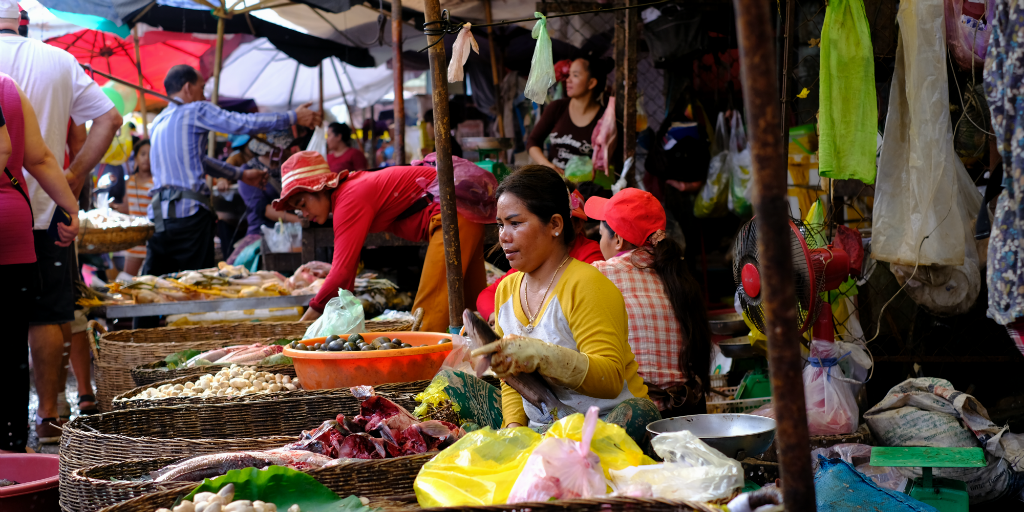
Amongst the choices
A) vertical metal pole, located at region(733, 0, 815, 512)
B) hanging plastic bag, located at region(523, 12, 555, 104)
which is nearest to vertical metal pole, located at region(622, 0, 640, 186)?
hanging plastic bag, located at region(523, 12, 555, 104)

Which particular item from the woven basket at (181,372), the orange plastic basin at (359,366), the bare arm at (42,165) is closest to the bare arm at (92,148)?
the bare arm at (42,165)

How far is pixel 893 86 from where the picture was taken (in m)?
3.60

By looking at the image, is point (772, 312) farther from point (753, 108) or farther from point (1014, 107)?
point (1014, 107)

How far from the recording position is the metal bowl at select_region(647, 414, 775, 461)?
209 cm

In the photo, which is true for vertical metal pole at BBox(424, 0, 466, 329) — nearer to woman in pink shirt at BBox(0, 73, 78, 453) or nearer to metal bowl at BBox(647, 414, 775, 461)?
metal bowl at BBox(647, 414, 775, 461)

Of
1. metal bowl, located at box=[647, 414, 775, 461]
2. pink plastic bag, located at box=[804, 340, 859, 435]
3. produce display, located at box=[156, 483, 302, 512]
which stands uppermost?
metal bowl, located at box=[647, 414, 775, 461]

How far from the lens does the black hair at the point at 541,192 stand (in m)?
2.51

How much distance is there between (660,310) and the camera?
3197 mm

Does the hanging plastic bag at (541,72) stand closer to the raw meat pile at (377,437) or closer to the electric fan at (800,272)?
the electric fan at (800,272)

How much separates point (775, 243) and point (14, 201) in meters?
3.64

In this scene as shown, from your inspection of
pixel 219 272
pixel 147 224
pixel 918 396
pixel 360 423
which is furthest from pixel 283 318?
pixel 918 396

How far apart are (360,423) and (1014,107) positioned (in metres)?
2.08

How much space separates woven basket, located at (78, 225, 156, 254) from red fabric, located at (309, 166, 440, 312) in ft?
8.38

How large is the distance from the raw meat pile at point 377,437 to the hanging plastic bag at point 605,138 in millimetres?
3248
